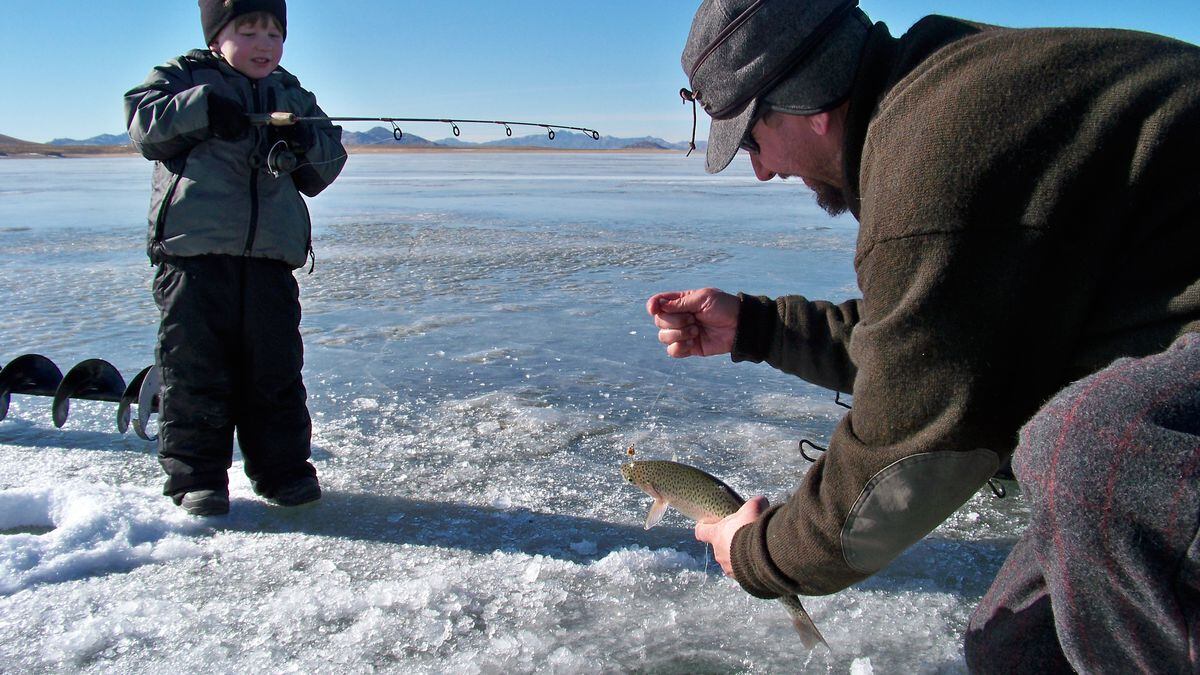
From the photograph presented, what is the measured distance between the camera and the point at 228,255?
3283 mm

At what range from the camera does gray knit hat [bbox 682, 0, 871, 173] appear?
5.57 feet

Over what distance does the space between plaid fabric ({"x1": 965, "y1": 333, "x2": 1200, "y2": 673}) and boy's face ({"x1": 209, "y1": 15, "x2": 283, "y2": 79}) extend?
9.92 ft

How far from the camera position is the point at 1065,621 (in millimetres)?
1492

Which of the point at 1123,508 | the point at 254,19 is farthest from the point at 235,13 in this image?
the point at 1123,508

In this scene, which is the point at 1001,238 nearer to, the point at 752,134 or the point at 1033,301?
the point at 1033,301

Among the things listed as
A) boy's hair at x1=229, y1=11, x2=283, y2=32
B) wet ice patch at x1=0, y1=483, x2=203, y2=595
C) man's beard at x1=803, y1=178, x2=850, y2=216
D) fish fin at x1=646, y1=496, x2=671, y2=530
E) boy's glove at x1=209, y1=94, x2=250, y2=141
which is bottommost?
wet ice patch at x1=0, y1=483, x2=203, y2=595

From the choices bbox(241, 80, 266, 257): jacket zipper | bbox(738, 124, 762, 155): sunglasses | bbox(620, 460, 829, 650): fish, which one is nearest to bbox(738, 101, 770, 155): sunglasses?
bbox(738, 124, 762, 155): sunglasses

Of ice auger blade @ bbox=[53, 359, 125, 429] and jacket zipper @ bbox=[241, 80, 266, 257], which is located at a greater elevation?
jacket zipper @ bbox=[241, 80, 266, 257]

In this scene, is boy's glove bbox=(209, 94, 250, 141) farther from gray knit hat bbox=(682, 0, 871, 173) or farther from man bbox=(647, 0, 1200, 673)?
man bbox=(647, 0, 1200, 673)

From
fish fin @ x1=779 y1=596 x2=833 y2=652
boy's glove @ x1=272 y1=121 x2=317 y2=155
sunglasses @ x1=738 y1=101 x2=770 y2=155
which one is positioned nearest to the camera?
sunglasses @ x1=738 y1=101 x2=770 y2=155

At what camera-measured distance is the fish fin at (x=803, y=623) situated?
2143mm

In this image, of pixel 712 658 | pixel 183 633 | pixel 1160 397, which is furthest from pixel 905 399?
pixel 183 633

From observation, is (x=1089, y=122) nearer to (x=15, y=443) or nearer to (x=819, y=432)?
(x=819, y=432)

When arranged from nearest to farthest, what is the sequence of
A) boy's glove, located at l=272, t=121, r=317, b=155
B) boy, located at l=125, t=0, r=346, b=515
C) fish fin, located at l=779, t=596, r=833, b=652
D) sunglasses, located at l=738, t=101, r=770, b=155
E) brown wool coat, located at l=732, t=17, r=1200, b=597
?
1. brown wool coat, located at l=732, t=17, r=1200, b=597
2. sunglasses, located at l=738, t=101, r=770, b=155
3. fish fin, located at l=779, t=596, r=833, b=652
4. boy, located at l=125, t=0, r=346, b=515
5. boy's glove, located at l=272, t=121, r=317, b=155
